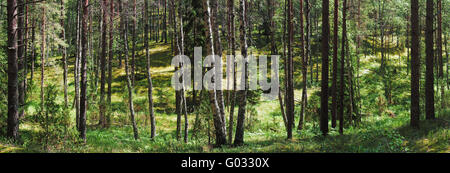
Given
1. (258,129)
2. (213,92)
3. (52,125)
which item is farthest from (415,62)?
(52,125)

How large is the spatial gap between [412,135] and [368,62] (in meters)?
37.0

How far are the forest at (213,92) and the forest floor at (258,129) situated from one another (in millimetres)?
89

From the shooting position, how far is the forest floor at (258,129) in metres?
9.62

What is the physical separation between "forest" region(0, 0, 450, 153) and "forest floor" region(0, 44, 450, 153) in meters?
Answer: 0.09

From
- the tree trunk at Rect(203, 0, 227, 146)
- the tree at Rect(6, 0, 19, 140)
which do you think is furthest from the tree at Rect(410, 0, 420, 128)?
the tree at Rect(6, 0, 19, 140)

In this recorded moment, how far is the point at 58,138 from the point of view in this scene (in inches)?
380

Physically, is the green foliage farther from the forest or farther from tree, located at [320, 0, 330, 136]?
tree, located at [320, 0, 330, 136]

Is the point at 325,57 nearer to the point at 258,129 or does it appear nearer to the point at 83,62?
the point at 258,129

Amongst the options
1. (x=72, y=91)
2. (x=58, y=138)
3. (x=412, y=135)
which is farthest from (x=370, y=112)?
(x=72, y=91)

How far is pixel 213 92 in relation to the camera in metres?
11.1

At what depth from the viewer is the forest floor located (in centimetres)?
962

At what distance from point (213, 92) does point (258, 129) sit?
1087cm

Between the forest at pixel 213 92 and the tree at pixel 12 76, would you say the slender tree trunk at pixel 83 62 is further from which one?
the tree at pixel 12 76
